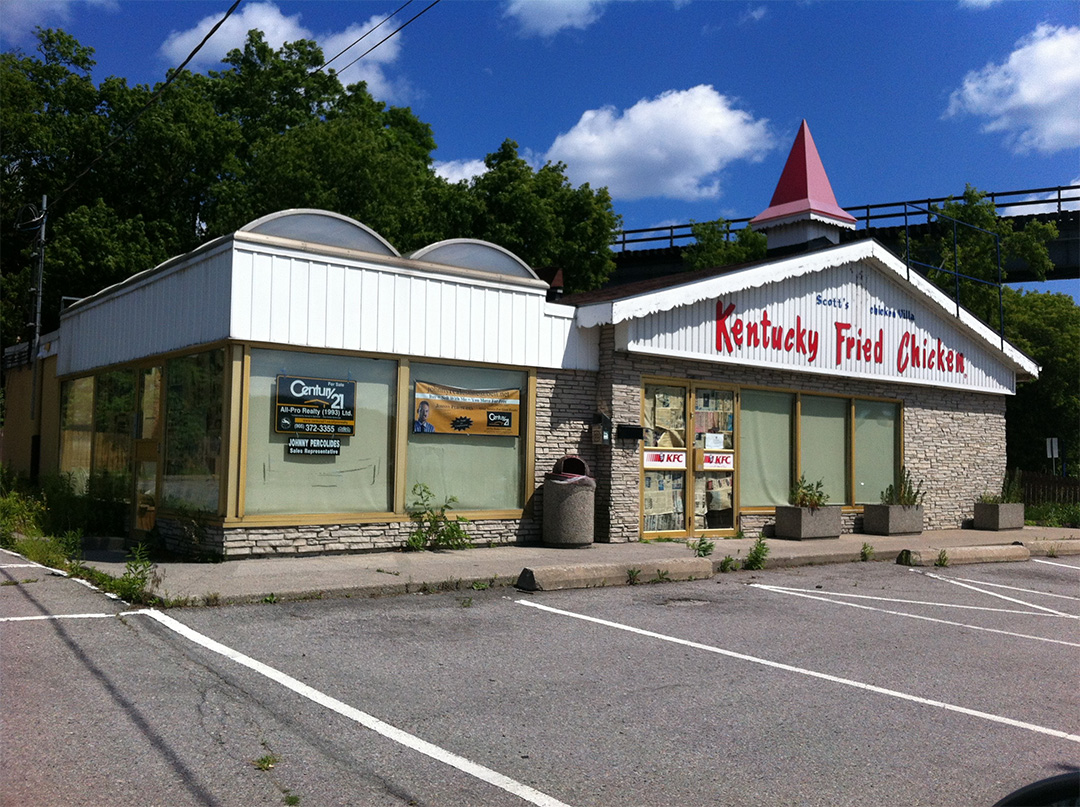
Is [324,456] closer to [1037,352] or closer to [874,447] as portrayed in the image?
[874,447]

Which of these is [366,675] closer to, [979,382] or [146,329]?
[146,329]

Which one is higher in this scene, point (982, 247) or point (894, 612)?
point (982, 247)

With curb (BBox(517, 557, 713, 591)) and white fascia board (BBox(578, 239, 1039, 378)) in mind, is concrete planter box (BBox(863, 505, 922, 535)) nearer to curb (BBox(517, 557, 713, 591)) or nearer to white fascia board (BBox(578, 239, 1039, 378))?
white fascia board (BBox(578, 239, 1039, 378))

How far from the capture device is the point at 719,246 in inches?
1661

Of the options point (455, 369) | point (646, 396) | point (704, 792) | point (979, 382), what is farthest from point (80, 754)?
point (979, 382)

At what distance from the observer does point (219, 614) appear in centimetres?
855

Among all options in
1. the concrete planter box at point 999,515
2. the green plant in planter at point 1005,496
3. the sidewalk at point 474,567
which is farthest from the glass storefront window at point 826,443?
the green plant in planter at point 1005,496

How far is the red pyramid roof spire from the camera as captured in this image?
69.9 feet

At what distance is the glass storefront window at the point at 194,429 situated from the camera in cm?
1227

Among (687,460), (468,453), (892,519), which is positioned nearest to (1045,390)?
(892,519)

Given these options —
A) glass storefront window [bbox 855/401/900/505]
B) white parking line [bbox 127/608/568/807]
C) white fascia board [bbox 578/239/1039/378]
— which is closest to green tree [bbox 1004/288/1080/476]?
white fascia board [bbox 578/239/1039/378]

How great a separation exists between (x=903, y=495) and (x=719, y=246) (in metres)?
25.3

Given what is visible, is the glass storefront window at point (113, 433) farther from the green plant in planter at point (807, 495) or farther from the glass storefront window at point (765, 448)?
the green plant in planter at point (807, 495)

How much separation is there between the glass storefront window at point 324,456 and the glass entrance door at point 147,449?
260 centimetres
